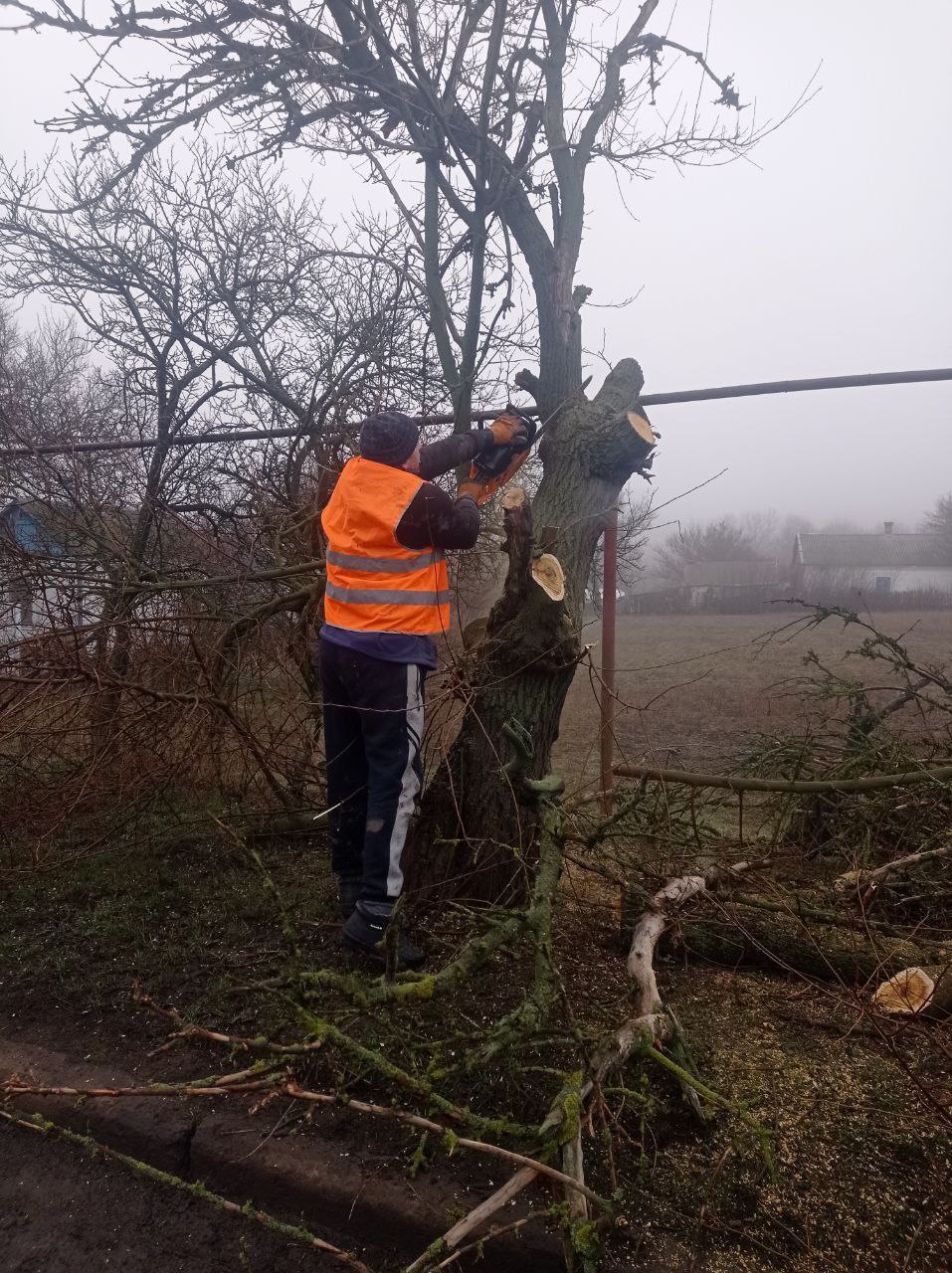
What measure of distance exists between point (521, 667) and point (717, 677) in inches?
112

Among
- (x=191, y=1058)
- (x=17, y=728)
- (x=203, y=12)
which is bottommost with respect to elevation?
(x=191, y=1058)

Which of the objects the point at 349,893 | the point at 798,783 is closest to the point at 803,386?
the point at 798,783

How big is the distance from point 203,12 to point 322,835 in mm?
3969

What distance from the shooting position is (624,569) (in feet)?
18.6

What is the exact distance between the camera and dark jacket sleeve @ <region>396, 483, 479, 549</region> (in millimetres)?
2711

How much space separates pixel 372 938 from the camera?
9.16 ft

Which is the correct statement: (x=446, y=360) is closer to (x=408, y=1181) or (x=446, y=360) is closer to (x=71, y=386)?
(x=408, y=1181)

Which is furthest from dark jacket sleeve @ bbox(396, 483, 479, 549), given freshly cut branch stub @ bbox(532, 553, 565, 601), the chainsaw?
the chainsaw

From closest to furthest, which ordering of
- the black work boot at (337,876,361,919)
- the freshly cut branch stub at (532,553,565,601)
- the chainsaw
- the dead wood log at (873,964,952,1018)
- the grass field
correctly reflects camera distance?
the dead wood log at (873,964,952,1018) < the freshly cut branch stub at (532,553,565,601) < the black work boot at (337,876,361,919) < the chainsaw < the grass field

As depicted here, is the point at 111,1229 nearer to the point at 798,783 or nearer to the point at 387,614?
the point at 387,614

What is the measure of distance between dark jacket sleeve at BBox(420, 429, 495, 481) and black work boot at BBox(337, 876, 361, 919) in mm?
1584

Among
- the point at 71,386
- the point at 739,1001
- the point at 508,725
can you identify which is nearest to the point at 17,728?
the point at 508,725

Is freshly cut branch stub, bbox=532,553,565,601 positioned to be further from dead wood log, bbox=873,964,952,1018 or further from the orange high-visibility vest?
dead wood log, bbox=873,964,952,1018

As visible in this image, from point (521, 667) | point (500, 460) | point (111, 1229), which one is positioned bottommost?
point (111, 1229)
